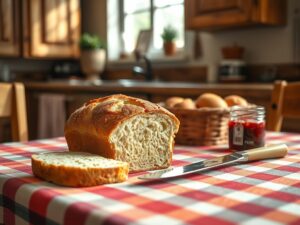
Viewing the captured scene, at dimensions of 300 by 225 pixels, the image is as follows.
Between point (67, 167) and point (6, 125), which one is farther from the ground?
point (67, 167)

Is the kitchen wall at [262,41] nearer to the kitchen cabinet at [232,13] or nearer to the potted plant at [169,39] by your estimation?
the kitchen cabinet at [232,13]

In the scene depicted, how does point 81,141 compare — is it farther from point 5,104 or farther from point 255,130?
point 5,104

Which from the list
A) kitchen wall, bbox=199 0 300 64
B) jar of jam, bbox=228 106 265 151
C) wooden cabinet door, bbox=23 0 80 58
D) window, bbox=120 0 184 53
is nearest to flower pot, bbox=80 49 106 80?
wooden cabinet door, bbox=23 0 80 58

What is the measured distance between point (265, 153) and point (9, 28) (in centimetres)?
305

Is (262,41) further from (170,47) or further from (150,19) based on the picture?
(150,19)

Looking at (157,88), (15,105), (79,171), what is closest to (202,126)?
(79,171)

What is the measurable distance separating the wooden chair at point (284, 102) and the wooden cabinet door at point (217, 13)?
1154 mm

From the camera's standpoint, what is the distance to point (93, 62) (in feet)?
12.1

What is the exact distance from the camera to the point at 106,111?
748 mm

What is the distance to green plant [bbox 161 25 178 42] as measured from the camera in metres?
3.35

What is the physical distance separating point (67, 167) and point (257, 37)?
2.39 m

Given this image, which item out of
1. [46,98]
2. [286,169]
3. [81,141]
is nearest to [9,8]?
[46,98]

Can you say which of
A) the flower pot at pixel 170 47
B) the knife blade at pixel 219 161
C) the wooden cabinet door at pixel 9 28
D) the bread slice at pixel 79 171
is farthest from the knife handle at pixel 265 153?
the wooden cabinet door at pixel 9 28

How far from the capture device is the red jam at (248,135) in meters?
0.93
